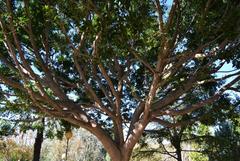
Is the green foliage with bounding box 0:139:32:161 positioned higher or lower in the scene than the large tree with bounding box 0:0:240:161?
higher

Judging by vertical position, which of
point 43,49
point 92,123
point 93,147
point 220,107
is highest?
point 93,147

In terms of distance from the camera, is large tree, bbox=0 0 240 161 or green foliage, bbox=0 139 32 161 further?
green foliage, bbox=0 139 32 161

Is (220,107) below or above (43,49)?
below

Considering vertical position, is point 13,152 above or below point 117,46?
above

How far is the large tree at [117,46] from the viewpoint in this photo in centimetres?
762

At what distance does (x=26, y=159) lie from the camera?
120 ft

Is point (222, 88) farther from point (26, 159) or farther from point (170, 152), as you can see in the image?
point (26, 159)

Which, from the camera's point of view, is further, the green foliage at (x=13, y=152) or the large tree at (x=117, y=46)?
the green foliage at (x=13, y=152)

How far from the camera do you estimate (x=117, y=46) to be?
7.89 m

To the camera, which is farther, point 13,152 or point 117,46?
point 13,152

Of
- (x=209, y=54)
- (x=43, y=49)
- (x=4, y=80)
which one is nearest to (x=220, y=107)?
(x=209, y=54)

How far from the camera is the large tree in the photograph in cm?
762

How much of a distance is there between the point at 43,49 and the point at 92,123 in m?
2.51

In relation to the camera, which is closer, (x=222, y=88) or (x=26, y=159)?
(x=222, y=88)
